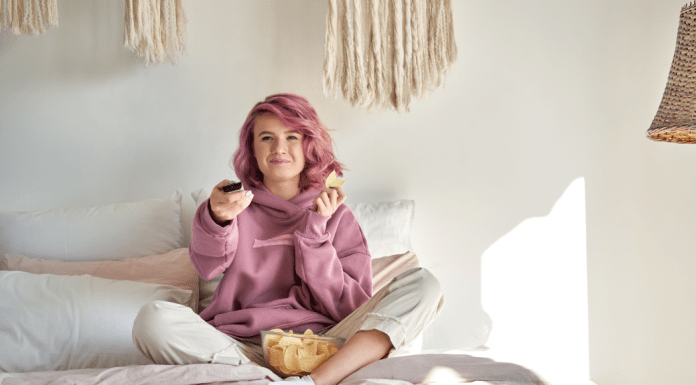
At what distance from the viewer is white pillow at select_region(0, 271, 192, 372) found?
136 cm

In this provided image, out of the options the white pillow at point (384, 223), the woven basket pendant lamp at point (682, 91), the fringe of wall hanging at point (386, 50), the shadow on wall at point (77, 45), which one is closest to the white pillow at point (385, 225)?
the white pillow at point (384, 223)

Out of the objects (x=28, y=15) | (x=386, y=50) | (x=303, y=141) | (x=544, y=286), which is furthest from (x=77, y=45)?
(x=544, y=286)

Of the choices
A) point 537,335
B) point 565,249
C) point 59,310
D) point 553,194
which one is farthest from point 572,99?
point 59,310

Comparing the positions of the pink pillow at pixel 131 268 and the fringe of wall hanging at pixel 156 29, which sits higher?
the fringe of wall hanging at pixel 156 29

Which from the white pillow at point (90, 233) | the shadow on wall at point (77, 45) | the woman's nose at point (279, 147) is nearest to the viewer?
the woman's nose at point (279, 147)

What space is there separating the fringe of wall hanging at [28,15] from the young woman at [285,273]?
770mm

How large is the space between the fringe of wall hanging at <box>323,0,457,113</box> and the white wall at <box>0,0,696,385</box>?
15 cm

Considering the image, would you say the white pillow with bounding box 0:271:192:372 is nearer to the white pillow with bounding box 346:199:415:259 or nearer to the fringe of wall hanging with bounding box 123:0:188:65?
the white pillow with bounding box 346:199:415:259

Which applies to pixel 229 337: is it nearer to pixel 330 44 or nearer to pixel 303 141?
pixel 303 141

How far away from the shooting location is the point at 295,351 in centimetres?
121

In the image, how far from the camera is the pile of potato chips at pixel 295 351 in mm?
1203

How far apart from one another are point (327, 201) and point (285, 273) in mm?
251

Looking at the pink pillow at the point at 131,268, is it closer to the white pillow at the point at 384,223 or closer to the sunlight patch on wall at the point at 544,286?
the white pillow at the point at 384,223

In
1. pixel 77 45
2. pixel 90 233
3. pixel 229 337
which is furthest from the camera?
pixel 77 45
